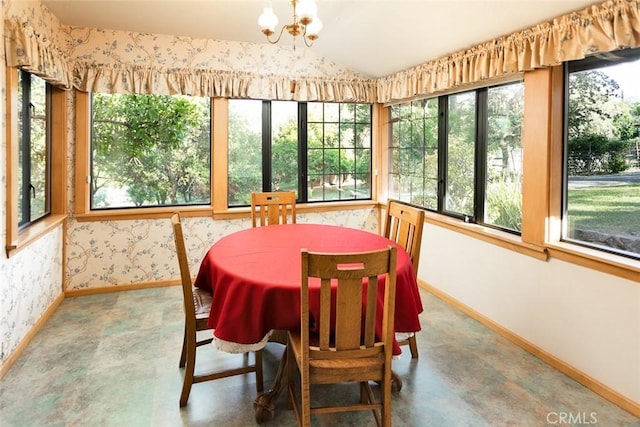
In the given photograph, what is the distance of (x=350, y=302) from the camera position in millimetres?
1672

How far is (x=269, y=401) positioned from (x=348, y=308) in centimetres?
80

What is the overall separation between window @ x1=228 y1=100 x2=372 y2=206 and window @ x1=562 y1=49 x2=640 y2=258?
2506 millimetres

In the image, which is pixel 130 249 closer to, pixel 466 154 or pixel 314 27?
pixel 314 27

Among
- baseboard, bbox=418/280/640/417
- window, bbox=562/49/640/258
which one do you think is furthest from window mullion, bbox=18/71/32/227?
window, bbox=562/49/640/258

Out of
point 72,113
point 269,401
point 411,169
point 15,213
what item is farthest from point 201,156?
point 269,401

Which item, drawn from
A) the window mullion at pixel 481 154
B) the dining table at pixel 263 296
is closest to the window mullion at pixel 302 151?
the window mullion at pixel 481 154

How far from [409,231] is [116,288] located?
297cm

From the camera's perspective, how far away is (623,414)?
2.12 m

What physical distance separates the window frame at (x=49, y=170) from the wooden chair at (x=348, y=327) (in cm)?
208

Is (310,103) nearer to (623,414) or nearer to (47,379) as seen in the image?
(47,379)

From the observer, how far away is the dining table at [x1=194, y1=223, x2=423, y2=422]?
1.86 metres

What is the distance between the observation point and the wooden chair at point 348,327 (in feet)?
5.30

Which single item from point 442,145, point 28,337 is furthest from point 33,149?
point 442,145

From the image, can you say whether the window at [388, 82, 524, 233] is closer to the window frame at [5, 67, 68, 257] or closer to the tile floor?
the tile floor
